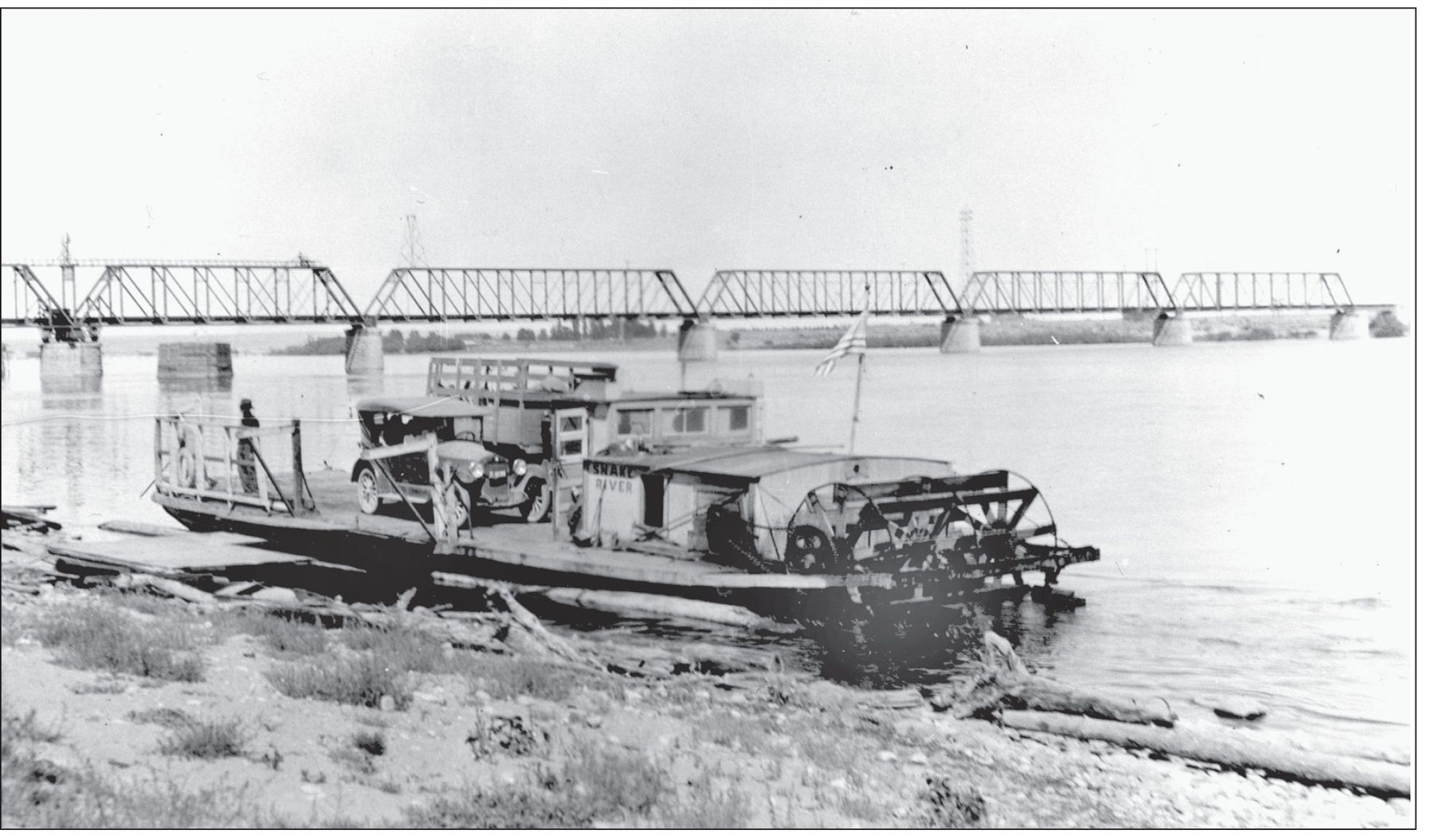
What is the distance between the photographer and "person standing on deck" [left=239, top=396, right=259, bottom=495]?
15.3m

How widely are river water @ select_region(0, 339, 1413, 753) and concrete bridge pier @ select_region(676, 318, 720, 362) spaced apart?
0.27 m

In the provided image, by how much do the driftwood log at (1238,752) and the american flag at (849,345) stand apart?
4.58m

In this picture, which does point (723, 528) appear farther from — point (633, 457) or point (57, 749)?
point (57, 749)

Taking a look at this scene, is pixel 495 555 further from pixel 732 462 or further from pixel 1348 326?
pixel 1348 326

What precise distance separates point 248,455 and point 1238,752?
46.6 ft

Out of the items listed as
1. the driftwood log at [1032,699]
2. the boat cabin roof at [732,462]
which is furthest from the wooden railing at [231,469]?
the driftwood log at [1032,699]

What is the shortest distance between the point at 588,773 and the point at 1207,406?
1149 inches

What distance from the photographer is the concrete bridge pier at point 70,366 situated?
53.8 ft

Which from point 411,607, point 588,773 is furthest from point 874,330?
point 588,773

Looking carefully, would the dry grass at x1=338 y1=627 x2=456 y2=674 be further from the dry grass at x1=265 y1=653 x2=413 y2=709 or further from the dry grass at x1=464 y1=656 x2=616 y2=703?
the dry grass at x1=265 y1=653 x2=413 y2=709

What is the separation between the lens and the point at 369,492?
17.4 meters

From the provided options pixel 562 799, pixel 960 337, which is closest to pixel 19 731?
pixel 562 799

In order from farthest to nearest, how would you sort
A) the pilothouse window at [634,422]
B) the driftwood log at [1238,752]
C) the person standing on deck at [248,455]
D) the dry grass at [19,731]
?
the pilothouse window at [634,422] < the person standing on deck at [248,455] < the driftwood log at [1238,752] < the dry grass at [19,731]

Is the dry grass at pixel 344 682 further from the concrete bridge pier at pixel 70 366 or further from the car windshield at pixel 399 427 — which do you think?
the concrete bridge pier at pixel 70 366
